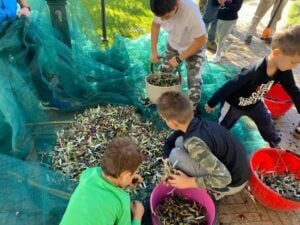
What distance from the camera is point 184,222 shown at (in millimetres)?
2123

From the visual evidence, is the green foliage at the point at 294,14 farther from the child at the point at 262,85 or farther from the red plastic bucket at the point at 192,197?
→ the red plastic bucket at the point at 192,197

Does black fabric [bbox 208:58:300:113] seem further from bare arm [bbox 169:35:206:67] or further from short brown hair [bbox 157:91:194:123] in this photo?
short brown hair [bbox 157:91:194:123]

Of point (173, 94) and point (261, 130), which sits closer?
point (173, 94)

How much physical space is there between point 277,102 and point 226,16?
64.8 inches

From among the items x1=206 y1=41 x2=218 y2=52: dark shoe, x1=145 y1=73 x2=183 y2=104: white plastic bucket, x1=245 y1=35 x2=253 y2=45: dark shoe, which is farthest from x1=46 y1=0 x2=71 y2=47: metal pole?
x1=245 y1=35 x2=253 y2=45: dark shoe

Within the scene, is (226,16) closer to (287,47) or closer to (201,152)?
(287,47)

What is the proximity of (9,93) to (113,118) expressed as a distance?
1051 millimetres

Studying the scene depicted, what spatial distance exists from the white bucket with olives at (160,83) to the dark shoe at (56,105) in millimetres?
933

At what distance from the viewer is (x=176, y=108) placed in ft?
6.31

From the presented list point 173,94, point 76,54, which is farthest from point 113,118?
point 173,94

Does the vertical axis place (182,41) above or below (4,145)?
above

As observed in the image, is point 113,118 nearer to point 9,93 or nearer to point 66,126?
point 66,126

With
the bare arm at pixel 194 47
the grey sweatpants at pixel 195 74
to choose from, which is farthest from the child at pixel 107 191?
the grey sweatpants at pixel 195 74

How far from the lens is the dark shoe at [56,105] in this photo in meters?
3.25
